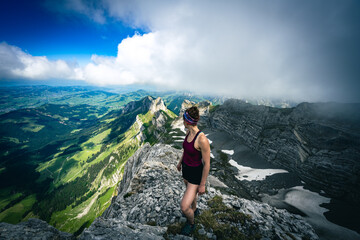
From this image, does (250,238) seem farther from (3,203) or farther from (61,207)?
(3,203)

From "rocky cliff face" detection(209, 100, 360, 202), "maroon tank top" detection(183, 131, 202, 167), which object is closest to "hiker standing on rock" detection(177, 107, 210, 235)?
"maroon tank top" detection(183, 131, 202, 167)

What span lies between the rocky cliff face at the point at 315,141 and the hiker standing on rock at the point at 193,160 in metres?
87.4

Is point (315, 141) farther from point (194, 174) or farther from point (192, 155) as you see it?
point (192, 155)

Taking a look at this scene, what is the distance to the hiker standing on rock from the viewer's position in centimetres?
582

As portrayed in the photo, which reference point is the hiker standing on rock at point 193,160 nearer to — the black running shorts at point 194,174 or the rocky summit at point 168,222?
the black running shorts at point 194,174

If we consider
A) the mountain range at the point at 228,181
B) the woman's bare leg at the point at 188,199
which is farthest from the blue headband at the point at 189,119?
the mountain range at the point at 228,181

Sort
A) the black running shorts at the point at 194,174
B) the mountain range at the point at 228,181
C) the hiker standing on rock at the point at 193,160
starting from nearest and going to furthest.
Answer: the hiker standing on rock at the point at 193,160, the black running shorts at the point at 194,174, the mountain range at the point at 228,181

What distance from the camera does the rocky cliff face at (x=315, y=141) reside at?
5712 centimetres

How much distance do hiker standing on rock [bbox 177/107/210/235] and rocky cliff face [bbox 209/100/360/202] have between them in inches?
3442

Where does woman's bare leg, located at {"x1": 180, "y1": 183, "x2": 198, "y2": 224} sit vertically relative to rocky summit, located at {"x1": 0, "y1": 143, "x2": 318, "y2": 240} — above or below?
above

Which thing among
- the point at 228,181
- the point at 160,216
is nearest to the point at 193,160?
the point at 160,216

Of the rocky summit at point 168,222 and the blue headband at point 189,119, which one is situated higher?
the blue headband at point 189,119

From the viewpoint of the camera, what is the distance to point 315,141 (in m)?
70.7

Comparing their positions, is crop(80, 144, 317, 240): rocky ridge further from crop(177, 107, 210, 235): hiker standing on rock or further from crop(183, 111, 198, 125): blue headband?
crop(183, 111, 198, 125): blue headband
